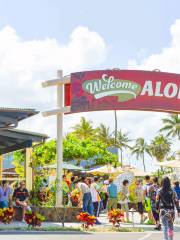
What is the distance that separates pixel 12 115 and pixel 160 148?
268 ft

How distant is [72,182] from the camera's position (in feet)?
84.2

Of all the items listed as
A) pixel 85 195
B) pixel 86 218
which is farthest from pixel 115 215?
pixel 85 195

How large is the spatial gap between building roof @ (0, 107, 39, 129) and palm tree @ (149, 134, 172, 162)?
77.9 meters

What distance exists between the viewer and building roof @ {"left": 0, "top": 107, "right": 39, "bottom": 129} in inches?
775

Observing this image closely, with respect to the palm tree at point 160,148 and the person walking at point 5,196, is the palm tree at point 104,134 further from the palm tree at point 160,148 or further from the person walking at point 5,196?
the person walking at point 5,196

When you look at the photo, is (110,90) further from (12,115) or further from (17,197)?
(17,197)

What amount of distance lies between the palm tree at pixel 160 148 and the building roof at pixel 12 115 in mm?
77901

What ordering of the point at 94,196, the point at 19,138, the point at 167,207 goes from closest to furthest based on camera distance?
1. the point at 167,207
2. the point at 94,196
3. the point at 19,138

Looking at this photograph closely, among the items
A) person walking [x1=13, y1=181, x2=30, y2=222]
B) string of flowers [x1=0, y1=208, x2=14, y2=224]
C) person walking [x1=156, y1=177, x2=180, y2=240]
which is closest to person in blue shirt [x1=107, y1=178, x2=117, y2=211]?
person walking [x1=13, y1=181, x2=30, y2=222]

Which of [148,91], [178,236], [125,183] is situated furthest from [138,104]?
[178,236]

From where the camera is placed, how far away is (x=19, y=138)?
24062 mm

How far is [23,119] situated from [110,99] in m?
3.94

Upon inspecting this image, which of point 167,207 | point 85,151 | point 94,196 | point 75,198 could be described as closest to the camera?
point 167,207

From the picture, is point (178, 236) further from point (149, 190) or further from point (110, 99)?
point (110, 99)
